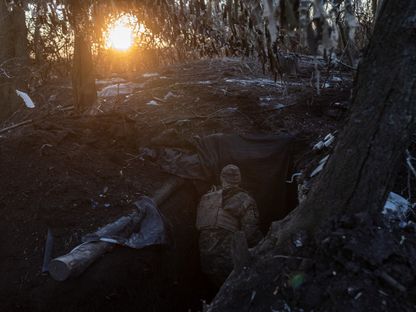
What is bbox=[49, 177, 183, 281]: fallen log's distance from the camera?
4.21 meters

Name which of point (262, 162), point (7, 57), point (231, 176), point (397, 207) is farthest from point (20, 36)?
point (397, 207)

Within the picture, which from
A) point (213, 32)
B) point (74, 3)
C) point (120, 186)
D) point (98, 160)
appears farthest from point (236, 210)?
point (74, 3)

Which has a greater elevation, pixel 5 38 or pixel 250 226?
pixel 5 38

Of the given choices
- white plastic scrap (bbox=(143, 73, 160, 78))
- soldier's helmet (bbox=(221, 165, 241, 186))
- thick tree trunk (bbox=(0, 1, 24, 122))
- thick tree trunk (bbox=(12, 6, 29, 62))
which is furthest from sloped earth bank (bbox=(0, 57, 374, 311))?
thick tree trunk (bbox=(12, 6, 29, 62))

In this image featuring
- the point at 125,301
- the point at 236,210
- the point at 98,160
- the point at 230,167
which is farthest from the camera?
the point at 98,160

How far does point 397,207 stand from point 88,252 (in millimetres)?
3021

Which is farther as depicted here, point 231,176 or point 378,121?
point 231,176

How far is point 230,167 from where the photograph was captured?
566 centimetres

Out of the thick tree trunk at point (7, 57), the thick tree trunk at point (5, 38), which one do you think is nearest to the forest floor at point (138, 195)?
the thick tree trunk at point (7, 57)

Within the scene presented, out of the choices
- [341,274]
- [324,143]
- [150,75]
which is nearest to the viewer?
[341,274]

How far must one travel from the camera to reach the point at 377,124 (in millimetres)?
2662

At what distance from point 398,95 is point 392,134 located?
232 millimetres

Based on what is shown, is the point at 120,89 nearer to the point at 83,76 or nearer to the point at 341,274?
the point at 83,76

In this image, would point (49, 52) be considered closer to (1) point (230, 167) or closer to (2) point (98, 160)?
(2) point (98, 160)
